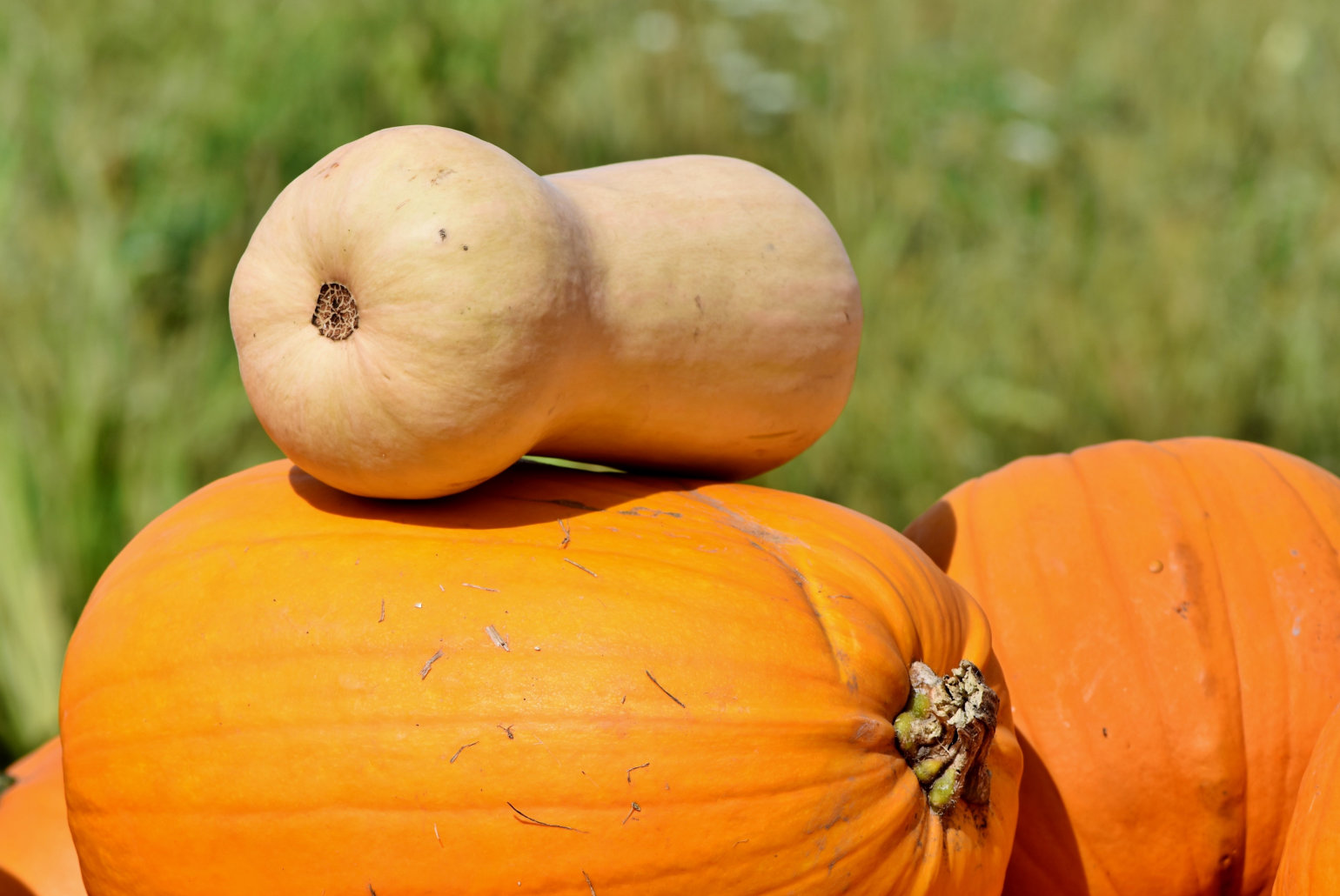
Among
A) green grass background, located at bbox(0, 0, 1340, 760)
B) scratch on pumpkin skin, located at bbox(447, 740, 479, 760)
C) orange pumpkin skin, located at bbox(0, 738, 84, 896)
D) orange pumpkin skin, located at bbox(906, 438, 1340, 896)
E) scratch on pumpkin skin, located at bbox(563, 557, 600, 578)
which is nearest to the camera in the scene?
scratch on pumpkin skin, located at bbox(447, 740, 479, 760)

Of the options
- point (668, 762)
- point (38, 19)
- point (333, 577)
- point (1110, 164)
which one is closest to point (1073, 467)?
point (668, 762)

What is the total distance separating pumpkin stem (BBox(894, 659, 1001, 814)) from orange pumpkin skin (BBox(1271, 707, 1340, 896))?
328mm

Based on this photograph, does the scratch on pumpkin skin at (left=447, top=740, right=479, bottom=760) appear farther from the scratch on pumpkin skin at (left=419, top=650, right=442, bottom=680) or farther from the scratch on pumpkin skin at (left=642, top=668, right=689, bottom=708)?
the scratch on pumpkin skin at (left=642, top=668, right=689, bottom=708)

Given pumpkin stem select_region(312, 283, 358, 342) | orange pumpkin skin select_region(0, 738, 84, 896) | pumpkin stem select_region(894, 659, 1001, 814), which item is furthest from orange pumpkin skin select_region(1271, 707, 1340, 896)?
orange pumpkin skin select_region(0, 738, 84, 896)

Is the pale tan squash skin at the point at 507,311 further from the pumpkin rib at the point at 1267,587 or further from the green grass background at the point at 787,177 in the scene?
the green grass background at the point at 787,177

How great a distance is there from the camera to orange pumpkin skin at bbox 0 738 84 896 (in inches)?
61.0

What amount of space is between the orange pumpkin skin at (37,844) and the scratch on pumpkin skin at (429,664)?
0.81m

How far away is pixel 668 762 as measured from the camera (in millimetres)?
1055

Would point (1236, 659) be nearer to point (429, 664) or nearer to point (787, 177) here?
point (429, 664)

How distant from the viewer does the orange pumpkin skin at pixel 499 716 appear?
1.05 m

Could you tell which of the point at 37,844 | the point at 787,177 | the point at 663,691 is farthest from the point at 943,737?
the point at 787,177

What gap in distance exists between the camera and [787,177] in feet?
13.9

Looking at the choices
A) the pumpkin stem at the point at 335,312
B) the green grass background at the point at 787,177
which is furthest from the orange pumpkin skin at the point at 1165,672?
the green grass background at the point at 787,177

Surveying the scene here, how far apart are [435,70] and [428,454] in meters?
2.99
